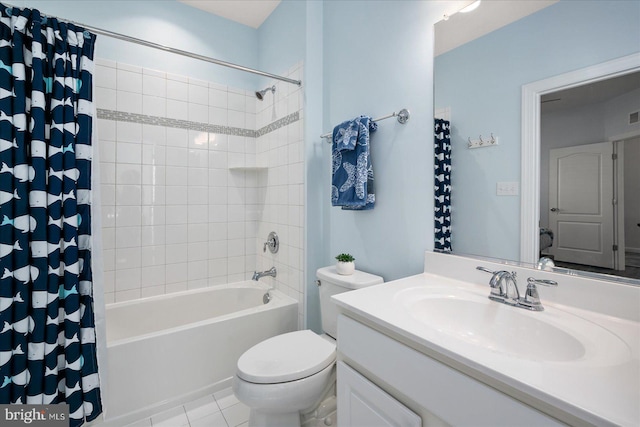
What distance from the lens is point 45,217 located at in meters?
1.25

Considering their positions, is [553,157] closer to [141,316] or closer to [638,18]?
[638,18]

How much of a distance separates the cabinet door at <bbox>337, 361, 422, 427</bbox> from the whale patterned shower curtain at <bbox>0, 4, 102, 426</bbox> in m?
1.19

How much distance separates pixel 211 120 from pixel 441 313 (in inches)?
89.0

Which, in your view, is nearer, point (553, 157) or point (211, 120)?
point (553, 157)

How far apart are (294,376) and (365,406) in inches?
15.5

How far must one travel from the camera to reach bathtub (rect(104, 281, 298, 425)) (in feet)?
4.99

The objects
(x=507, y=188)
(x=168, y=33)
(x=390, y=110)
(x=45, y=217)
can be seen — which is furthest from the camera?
(x=168, y=33)

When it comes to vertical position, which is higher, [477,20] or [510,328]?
[477,20]

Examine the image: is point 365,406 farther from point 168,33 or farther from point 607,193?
point 168,33

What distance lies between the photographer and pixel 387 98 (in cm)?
156

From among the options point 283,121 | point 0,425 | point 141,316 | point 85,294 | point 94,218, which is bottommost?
point 0,425

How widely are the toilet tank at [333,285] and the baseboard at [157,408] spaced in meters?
0.77

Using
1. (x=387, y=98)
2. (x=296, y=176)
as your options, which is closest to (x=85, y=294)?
(x=296, y=176)

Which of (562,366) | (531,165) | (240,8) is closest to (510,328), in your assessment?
(562,366)
